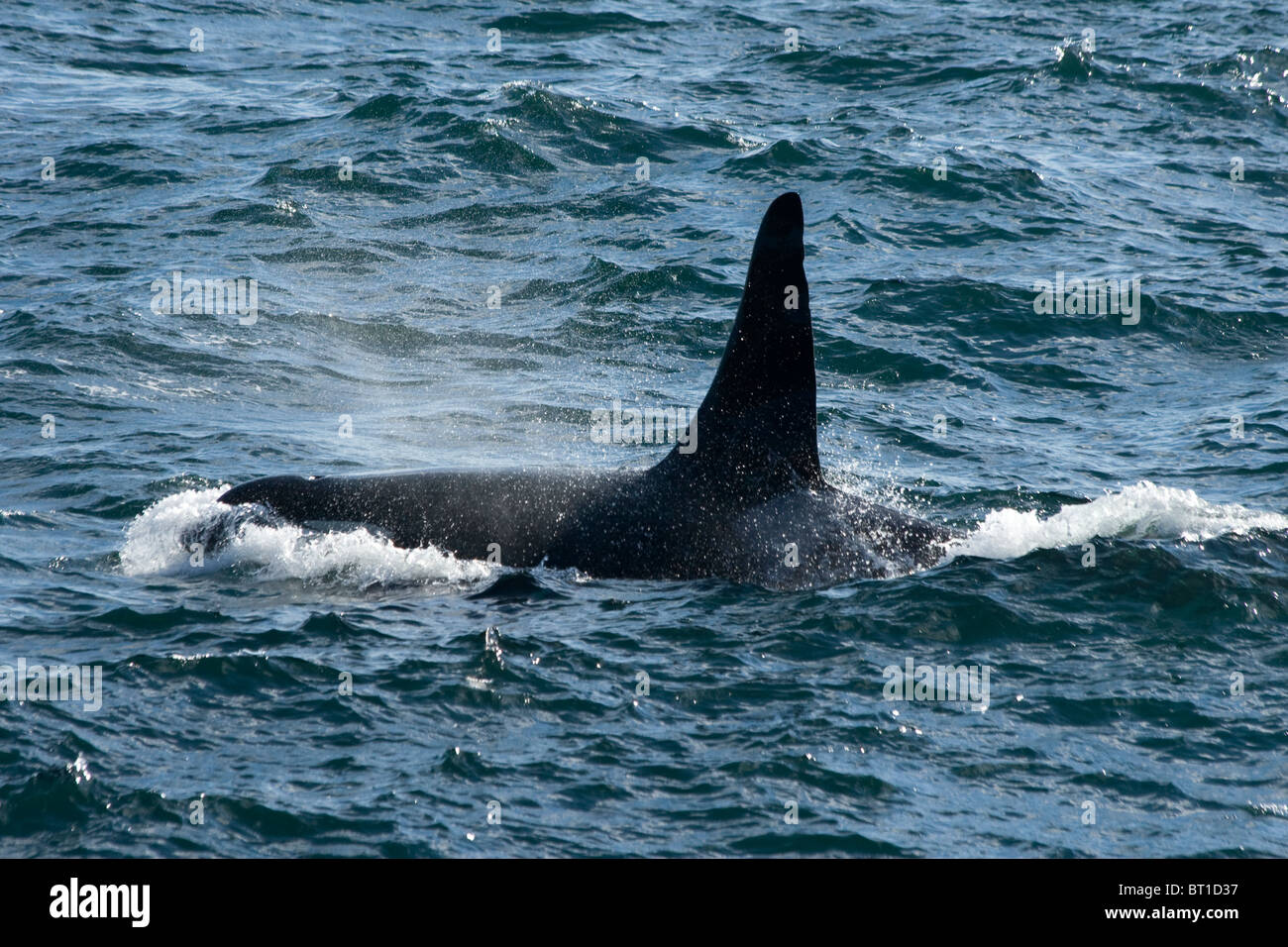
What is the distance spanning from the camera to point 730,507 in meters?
11.2

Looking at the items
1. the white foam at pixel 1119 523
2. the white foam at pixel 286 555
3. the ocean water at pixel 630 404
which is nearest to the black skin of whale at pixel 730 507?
the white foam at pixel 286 555

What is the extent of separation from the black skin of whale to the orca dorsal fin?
0.01 metres

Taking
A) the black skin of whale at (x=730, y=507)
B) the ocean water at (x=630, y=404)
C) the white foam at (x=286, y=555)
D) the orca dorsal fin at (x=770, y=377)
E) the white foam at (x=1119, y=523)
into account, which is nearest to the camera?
the ocean water at (x=630, y=404)

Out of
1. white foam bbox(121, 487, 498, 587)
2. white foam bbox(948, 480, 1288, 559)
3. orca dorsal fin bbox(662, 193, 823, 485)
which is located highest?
orca dorsal fin bbox(662, 193, 823, 485)

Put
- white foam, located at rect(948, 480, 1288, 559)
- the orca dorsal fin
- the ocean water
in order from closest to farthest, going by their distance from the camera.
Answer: the ocean water < the orca dorsal fin < white foam, located at rect(948, 480, 1288, 559)

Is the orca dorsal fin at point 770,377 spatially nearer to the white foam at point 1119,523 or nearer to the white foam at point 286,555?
the white foam at point 1119,523

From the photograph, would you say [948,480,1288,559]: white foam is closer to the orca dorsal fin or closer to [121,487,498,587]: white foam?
the orca dorsal fin

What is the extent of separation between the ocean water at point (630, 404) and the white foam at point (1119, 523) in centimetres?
6

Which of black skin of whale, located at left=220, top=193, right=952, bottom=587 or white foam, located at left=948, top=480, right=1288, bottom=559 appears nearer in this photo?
black skin of whale, located at left=220, top=193, right=952, bottom=587

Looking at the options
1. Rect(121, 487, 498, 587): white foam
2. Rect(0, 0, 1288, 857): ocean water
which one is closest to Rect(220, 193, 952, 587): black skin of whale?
Rect(121, 487, 498, 587): white foam

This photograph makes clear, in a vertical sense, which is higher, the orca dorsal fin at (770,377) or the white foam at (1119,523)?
the orca dorsal fin at (770,377)

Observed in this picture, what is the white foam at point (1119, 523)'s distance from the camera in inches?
469

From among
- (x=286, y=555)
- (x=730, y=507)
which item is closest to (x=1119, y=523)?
(x=730, y=507)

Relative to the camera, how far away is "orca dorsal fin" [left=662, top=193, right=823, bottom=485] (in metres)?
10.4
